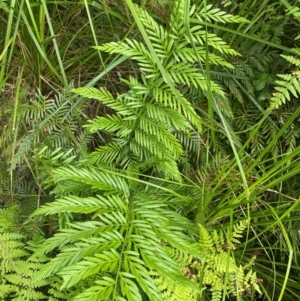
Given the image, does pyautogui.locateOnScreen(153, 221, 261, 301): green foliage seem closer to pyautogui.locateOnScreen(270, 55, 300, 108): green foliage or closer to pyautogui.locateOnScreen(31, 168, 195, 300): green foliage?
pyautogui.locateOnScreen(31, 168, 195, 300): green foliage

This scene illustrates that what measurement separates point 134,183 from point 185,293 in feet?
0.94

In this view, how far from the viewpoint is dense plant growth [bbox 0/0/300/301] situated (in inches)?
37.4

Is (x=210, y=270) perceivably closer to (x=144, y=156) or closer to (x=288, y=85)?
(x=144, y=156)

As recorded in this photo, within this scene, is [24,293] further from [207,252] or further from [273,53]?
[273,53]

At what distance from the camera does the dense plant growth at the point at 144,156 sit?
951mm

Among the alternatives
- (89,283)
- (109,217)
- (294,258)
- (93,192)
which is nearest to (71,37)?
(93,192)

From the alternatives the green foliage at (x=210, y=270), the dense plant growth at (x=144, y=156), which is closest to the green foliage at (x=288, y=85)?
the dense plant growth at (x=144, y=156)

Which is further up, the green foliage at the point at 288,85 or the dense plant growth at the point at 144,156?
the green foliage at the point at 288,85

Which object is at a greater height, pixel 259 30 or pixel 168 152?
pixel 259 30

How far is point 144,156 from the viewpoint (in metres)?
1.14

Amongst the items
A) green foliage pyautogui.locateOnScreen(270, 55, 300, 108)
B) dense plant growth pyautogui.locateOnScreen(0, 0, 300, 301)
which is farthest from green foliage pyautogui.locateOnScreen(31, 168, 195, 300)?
green foliage pyautogui.locateOnScreen(270, 55, 300, 108)

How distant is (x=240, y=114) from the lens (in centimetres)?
131

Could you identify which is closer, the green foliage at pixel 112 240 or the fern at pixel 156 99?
the green foliage at pixel 112 240

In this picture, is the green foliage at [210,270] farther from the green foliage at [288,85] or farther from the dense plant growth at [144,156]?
the green foliage at [288,85]
